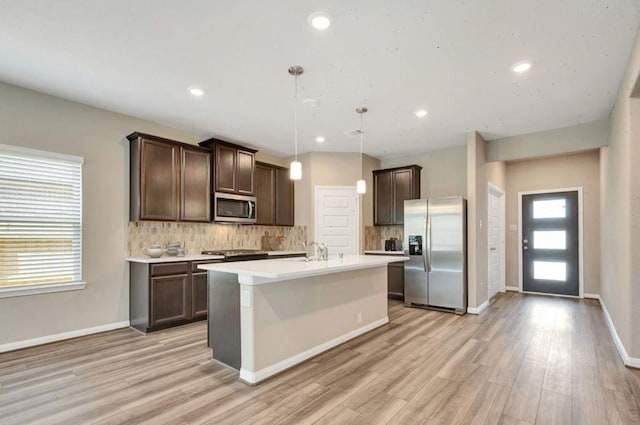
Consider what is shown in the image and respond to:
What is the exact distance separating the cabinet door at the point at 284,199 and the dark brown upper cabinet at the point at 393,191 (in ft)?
5.52

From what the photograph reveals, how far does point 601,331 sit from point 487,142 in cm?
307

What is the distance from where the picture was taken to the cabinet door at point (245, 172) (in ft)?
18.1

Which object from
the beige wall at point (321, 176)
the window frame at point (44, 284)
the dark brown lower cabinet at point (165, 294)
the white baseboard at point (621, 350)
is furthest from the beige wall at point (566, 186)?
the window frame at point (44, 284)

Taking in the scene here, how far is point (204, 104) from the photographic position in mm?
4039

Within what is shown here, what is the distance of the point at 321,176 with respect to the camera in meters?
6.39

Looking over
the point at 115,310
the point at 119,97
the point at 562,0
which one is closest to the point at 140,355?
the point at 115,310

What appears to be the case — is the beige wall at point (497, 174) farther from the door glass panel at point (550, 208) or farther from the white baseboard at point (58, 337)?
the white baseboard at point (58, 337)

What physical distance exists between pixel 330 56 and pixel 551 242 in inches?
237

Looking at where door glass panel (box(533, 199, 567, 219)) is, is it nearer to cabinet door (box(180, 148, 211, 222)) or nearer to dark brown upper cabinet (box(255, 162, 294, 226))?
dark brown upper cabinet (box(255, 162, 294, 226))

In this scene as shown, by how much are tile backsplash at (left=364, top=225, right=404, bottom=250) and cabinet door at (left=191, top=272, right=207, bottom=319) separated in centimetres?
328

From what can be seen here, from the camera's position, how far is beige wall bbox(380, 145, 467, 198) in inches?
235

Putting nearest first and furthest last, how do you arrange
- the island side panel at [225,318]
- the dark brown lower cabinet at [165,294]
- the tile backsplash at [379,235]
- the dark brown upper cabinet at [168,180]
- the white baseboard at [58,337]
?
the island side panel at [225,318]
the white baseboard at [58,337]
the dark brown lower cabinet at [165,294]
the dark brown upper cabinet at [168,180]
the tile backsplash at [379,235]

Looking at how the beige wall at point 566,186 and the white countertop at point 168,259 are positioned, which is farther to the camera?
the beige wall at point 566,186

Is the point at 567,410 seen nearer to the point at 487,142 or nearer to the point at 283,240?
the point at 487,142
